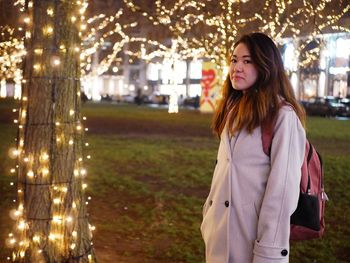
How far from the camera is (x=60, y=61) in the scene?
161 inches

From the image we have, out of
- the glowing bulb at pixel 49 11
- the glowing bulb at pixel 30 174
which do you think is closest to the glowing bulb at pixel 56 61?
the glowing bulb at pixel 49 11

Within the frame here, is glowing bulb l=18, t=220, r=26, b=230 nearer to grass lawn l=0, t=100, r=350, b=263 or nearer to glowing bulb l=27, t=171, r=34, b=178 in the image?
glowing bulb l=27, t=171, r=34, b=178

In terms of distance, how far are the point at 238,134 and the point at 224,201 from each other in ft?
1.16

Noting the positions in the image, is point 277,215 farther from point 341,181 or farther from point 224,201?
point 341,181

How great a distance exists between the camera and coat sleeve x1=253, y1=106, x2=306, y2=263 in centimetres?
280

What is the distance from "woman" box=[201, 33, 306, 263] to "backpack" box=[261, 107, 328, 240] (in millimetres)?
41

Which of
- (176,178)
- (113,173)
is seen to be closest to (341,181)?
(176,178)

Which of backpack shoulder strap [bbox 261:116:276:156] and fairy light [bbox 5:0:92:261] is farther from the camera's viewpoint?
fairy light [bbox 5:0:92:261]

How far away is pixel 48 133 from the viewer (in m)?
4.08

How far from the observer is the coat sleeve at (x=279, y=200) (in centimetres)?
280

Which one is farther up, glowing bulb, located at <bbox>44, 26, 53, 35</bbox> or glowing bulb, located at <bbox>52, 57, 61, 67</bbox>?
glowing bulb, located at <bbox>44, 26, 53, 35</bbox>

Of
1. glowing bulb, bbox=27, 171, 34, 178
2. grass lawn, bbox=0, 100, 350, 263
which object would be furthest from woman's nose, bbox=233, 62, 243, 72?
grass lawn, bbox=0, 100, 350, 263

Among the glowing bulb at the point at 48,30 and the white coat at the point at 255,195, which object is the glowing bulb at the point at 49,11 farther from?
the white coat at the point at 255,195

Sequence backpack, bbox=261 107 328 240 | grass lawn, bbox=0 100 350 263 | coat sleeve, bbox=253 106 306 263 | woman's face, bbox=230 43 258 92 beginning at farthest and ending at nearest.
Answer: grass lawn, bbox=0 100 350 263, woman's face, bbox=230 43 258 92, backpack, bbox=261 107 328 240, coat sleeve, bbox=253 106 306 263
